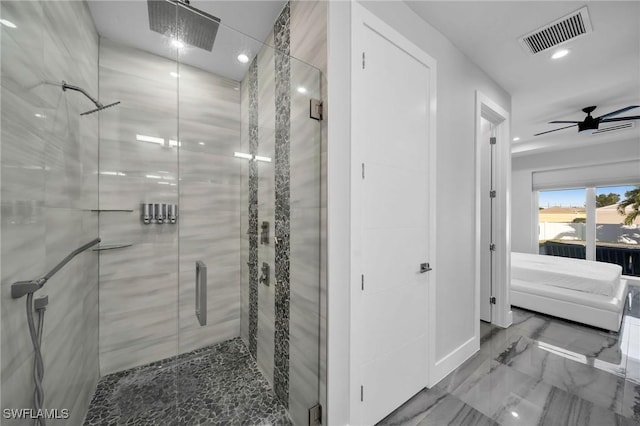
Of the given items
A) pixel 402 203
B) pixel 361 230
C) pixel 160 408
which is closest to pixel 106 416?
pixel 160 408

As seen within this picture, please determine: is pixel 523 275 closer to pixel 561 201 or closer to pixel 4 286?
pixel 561 201

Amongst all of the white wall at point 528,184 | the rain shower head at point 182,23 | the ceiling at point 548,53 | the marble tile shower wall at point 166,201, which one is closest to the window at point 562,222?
the white wall at point 528,184

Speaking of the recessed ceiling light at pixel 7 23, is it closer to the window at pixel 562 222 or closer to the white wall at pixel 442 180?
the white wall at pixel 442 180

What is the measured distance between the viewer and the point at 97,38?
151 cm

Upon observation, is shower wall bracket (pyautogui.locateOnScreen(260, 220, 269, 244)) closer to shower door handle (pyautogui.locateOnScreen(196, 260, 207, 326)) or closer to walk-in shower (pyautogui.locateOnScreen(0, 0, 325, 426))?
walk-in shower (pyautogui.locateOnScreen(0, 0, 325, 426))

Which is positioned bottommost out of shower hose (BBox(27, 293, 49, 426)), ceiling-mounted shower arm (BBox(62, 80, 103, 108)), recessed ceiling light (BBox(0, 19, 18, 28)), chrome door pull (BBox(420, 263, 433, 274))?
shower hose (BBox(27, 293, 49, 426))

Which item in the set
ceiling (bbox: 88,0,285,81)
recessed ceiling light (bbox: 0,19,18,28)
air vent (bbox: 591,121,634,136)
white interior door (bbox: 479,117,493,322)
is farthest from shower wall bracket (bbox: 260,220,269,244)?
air vent (bbox: 591,121,634,136)

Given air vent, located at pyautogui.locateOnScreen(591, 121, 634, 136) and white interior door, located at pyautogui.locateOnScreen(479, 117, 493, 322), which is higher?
air vent, located at pyautogui.locateOnScreen(591, 121, 634, 136)

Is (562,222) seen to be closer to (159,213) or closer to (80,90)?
(159,213)

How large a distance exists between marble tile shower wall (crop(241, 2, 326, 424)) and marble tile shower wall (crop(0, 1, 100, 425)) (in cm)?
89

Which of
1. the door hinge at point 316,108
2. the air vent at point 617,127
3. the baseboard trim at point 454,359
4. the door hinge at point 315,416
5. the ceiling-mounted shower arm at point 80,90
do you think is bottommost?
the baseboard trim at point 454,359

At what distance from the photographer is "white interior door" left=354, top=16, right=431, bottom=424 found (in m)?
1.53

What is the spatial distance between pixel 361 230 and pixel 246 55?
1.30 m

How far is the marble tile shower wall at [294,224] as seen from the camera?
1459 millimetres
